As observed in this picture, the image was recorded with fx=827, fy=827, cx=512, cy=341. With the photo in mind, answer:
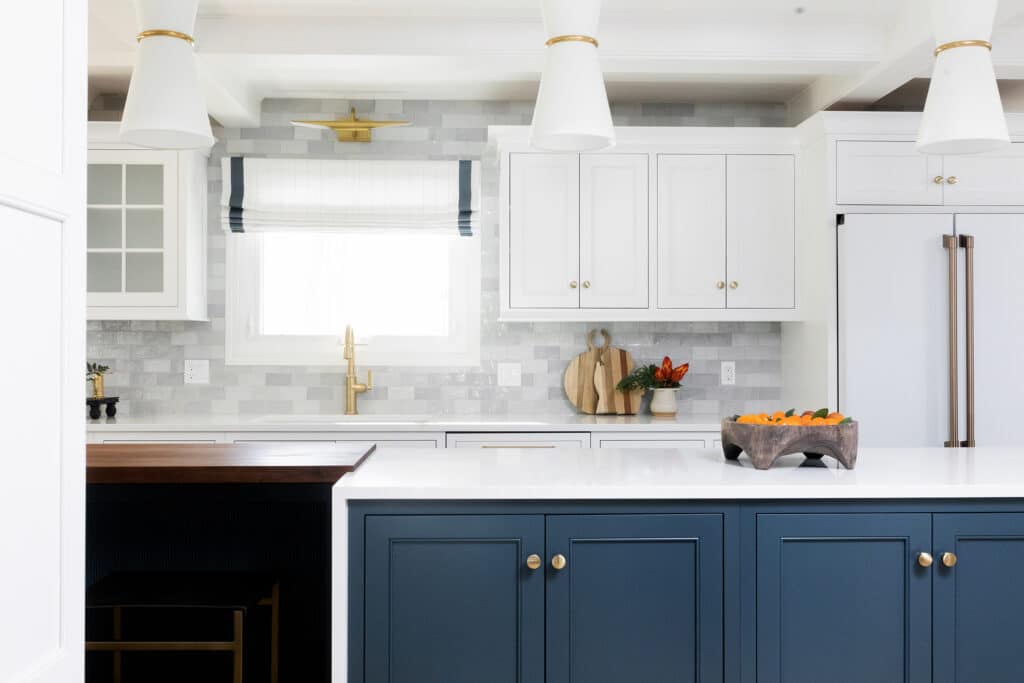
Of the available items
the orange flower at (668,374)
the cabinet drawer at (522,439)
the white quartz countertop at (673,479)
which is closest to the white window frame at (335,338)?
the cabinet drawer at (522,439)

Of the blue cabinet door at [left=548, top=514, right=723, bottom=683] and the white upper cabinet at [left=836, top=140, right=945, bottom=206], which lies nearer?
the blue cabinet door at [left=548, top=514, right=723, bottom=683]

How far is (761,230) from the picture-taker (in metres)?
3.96

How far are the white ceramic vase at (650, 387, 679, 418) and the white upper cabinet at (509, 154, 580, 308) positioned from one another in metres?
0.68

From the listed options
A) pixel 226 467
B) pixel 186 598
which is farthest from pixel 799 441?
pixel 186 598

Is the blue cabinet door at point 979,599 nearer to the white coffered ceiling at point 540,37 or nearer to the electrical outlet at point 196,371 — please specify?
the white coffered ceiling at point 540,37

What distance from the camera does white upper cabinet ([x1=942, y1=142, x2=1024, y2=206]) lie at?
3.63 m

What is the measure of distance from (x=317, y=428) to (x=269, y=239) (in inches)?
47.6

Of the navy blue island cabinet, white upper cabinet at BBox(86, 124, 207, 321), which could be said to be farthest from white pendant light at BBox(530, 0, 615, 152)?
white upper cabinet at BBox(86, 124, 207, 321)

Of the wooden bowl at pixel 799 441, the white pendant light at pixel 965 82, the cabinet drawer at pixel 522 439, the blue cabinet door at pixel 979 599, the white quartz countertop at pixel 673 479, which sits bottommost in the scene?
the blue cabinet door at pixel 979 599

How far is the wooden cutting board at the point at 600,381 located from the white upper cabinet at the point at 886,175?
1.31 m

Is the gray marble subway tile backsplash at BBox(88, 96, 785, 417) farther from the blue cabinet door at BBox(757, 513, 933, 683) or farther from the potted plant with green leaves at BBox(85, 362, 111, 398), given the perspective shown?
the blue cabinet door at BBox(757, 513, 933, 683)

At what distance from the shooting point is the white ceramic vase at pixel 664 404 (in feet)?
13.5

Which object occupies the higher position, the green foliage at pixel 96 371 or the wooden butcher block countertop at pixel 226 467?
the green foliage at pixel 96 371

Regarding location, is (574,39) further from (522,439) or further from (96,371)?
(96,371)
